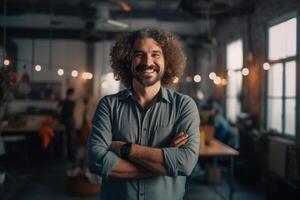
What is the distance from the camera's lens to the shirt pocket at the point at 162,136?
73.6 inches

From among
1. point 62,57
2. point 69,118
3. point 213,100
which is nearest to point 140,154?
point 69,118

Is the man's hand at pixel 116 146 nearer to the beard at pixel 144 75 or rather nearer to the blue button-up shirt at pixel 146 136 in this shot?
the blue button-up shirt at pixel 146 136

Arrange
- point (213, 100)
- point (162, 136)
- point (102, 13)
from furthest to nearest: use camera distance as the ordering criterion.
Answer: point (213, 100) → point (102, 13) → point (162, 136)

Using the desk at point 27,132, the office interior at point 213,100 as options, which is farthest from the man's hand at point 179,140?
the desk at point 27,132

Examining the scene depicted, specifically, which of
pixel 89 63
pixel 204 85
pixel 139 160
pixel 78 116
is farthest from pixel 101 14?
pixel 139 160

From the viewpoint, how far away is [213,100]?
959 centimetres

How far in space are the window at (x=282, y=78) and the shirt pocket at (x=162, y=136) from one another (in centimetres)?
358

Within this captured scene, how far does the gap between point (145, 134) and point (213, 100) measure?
794 cm

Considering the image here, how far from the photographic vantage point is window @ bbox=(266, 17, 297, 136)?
5.27 meters

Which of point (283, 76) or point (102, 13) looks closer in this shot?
point (283, 76)

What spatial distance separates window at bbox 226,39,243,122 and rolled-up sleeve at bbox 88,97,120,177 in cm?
654

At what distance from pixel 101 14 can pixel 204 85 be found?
5.17 meters

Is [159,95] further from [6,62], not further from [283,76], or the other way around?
[283,76]

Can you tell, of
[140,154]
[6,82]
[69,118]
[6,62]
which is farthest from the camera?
[69,118]
